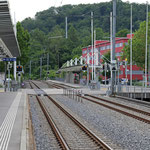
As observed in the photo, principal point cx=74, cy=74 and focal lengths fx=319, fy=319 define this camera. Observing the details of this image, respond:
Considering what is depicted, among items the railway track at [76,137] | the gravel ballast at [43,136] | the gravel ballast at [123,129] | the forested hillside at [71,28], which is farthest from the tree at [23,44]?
the forested hillside at [71,28]

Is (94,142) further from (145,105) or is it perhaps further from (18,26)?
(18,26)

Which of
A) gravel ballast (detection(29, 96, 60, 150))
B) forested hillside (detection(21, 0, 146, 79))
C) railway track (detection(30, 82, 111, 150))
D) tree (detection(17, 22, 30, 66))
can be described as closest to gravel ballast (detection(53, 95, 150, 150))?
railway track (detection(30, 82, 111, 150))

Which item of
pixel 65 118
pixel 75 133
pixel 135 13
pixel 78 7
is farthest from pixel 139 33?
pixel 78 7

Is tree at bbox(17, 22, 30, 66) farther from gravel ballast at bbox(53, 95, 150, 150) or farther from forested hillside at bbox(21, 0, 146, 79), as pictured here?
forested hillside at bbox(21, 0, 146, 79)

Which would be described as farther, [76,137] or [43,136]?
[43,136]

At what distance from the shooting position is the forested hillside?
110012 mm

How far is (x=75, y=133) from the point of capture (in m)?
11.6

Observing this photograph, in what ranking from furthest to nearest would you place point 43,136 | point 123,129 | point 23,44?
point 23,44 < point 123,129 < point 43,136

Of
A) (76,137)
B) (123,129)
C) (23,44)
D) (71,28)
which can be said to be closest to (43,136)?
(76,137)

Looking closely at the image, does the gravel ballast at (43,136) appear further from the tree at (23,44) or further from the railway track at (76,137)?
the tree at (23,44)

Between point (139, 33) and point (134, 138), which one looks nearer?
point (134, 138)

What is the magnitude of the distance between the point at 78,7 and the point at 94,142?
429 ft

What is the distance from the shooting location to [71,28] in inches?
5753

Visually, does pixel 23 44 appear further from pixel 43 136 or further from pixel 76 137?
pixel 76 137
